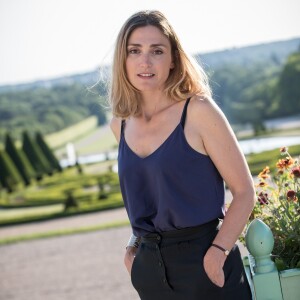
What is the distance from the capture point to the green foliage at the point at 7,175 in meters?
19.0

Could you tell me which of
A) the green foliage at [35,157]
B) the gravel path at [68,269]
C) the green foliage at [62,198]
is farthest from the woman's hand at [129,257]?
the green foliage at [35,157]

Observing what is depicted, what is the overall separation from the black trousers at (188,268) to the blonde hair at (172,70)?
0.41 m

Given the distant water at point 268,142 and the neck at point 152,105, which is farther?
the distant water at point 268,142

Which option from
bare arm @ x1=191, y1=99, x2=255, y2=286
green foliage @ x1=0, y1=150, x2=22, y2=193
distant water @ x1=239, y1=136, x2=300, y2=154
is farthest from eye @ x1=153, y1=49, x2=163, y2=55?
distant water @ x1=239, y1=136, x2=300, y2=154

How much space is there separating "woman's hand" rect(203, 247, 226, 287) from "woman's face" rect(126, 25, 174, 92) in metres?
0.55

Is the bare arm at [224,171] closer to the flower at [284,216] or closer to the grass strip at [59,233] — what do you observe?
the flower at [284,216]

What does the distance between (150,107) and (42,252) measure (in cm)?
808

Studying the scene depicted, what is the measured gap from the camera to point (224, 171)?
1898 millimetres

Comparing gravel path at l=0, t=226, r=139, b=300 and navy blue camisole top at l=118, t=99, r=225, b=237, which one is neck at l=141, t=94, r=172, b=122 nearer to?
navy blue camisole top at l=118, t=99, r=225, b=237

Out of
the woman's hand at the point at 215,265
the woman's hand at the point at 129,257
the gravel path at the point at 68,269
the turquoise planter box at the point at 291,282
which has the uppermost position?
the woman's hand at the point at 215,265

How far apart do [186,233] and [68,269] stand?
6.74 metres

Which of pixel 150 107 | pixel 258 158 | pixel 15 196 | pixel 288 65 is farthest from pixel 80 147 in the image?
pixel 150 107

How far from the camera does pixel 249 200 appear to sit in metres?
1.92

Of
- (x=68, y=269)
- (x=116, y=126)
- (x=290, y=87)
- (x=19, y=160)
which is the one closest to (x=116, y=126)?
(x=116, y=126)
